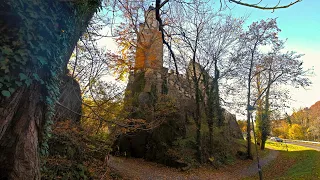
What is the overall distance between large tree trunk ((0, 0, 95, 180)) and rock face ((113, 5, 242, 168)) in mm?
8482

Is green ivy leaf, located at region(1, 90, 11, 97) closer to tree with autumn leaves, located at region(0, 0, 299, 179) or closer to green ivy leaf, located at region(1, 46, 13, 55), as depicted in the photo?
tree with autumn leaves, located at region(0, 0, 299, 179)

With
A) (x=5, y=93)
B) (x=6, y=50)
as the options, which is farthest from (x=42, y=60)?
(x=5, y=93)

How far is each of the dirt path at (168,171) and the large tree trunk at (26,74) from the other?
20.6 ft

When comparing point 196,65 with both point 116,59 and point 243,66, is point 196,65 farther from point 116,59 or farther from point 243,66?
point 116,59

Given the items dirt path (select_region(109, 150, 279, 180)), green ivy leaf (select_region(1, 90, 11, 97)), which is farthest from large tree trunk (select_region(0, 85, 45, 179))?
dirt path (select_region(109, 150, 279, 180))

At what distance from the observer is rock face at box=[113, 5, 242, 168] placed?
11938mm

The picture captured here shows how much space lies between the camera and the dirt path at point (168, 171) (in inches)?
367

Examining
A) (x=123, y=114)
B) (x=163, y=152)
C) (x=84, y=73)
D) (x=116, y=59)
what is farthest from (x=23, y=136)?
(x=116, y=59)

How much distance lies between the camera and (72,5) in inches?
113

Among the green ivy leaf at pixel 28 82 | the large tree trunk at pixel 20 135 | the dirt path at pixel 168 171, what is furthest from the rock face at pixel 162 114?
the green ivy leaf at pixel 28 82

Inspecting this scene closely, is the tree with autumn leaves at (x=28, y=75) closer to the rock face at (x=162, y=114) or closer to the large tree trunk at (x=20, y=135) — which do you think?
the large tree trunk at (x=20, y=135)

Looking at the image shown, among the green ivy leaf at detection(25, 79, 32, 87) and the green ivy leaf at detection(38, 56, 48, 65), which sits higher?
the green ivy leaf at detection(38, 56, 48, 65)

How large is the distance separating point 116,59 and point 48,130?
443 inches

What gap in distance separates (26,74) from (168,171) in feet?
32.5
